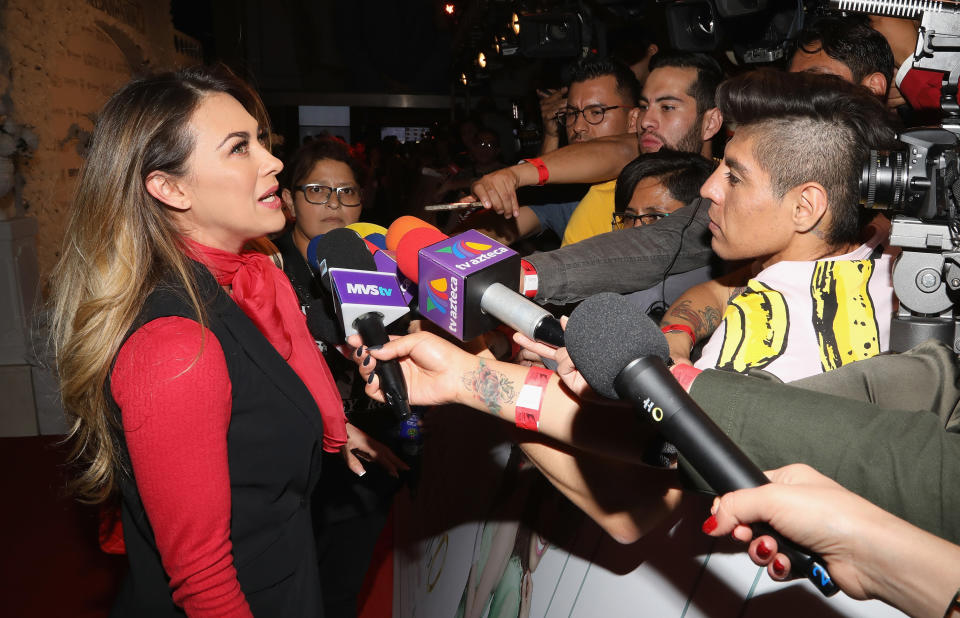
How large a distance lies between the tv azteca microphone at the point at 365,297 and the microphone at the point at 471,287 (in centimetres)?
14

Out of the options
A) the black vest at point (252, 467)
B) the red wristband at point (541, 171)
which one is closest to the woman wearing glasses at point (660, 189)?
the red wristband at point (541, 171)

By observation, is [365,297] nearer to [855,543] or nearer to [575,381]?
[575,381]

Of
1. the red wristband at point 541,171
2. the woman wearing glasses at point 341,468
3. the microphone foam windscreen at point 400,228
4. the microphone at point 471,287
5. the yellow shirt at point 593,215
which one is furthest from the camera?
the woman wearing glasses at point 341,468

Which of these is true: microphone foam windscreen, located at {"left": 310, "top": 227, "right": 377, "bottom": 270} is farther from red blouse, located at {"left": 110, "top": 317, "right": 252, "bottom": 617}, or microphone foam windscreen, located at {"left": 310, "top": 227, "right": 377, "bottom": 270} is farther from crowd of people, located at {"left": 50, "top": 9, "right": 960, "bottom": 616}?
red blouse, located at {"left": 110, "top": 317, "right": 252, "bottom": 617}

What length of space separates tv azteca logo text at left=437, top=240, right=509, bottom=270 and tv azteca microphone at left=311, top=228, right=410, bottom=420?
9.3 inches

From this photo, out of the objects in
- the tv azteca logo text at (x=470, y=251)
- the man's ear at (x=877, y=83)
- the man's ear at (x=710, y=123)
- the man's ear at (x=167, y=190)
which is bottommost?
the tv azteca logo text at (x=470, y=251)

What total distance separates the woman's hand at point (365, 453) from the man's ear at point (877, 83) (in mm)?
2050

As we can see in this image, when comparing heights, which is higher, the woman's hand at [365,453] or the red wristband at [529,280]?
the red wristband at [529,280]

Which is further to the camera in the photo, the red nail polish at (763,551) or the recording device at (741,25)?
the recording device at (741,25)

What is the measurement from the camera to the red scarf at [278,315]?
1604 mm

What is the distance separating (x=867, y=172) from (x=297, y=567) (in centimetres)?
152

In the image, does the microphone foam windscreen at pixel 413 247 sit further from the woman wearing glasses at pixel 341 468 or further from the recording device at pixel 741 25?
the recording device at pixel 741 25

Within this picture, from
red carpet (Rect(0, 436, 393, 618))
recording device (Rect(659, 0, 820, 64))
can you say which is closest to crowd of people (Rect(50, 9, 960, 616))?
recording device (Rect(659, 0, 820, 64))

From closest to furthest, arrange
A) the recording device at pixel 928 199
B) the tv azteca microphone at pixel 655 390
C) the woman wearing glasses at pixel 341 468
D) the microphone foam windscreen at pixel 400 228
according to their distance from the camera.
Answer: the tv azteca microphone at pixel 655 390
the recording device at pixel 928 199
the microphone foam windscreen at pixel 400 228
the woman wearing glasses at pixel 341 468
